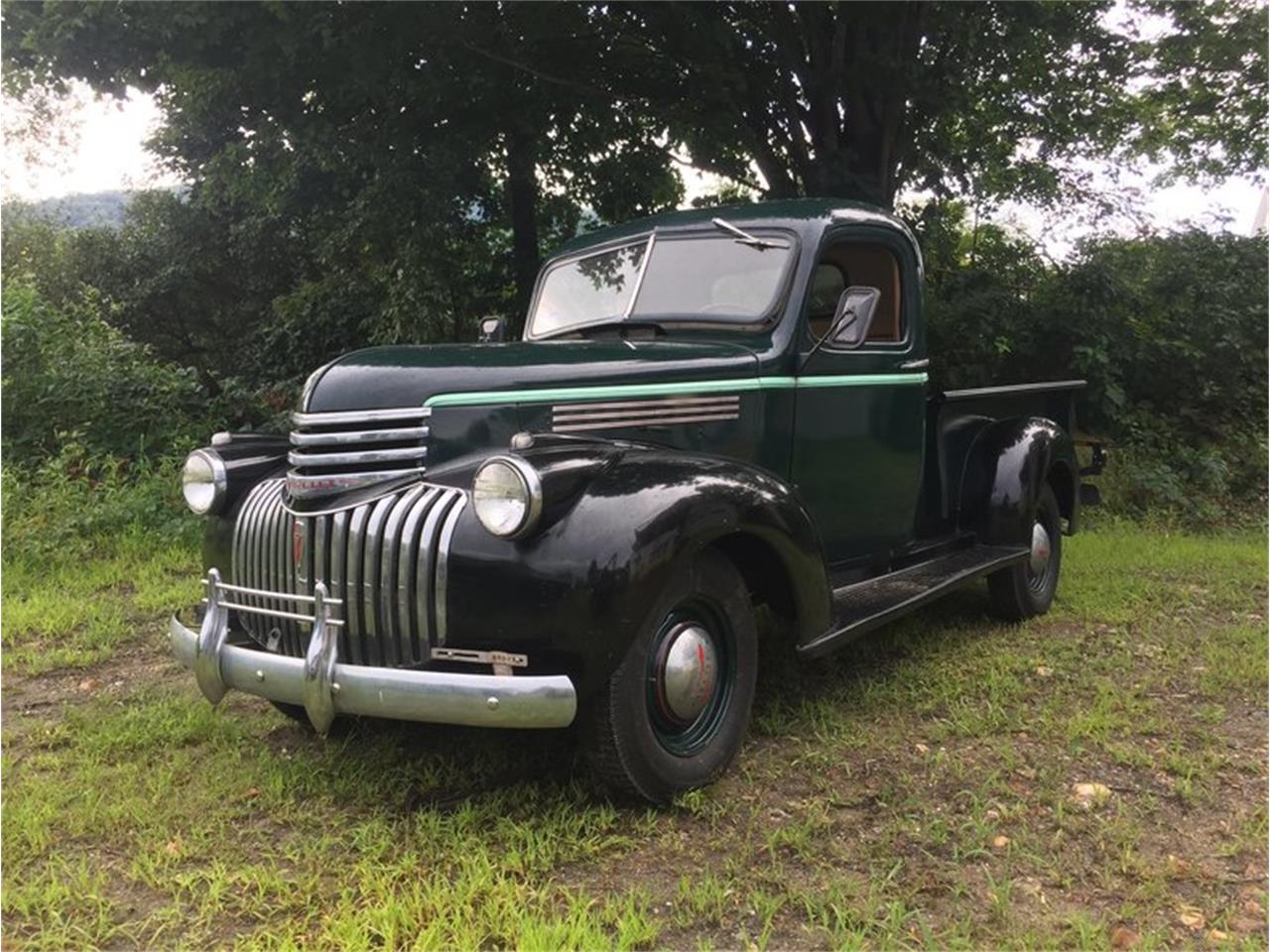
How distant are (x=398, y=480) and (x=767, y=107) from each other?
24.6 feet

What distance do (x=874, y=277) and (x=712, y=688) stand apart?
2266 mm

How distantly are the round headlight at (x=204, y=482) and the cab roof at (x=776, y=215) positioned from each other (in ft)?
6.60

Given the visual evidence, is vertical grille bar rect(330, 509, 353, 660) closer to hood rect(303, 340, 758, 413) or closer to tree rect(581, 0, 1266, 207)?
hood rect(303, 340, 758, 413)

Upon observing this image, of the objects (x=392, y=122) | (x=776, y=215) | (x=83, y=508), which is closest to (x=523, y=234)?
(x=392, y=122)

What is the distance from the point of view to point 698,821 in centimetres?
282

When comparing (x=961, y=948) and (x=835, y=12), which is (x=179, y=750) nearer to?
(x=961, y=948)

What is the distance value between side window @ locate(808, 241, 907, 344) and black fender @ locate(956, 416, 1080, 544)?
3.24ft

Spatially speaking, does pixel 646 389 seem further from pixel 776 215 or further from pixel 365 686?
pixel 365 686

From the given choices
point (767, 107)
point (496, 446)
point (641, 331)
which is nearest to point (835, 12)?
point (767, 107)

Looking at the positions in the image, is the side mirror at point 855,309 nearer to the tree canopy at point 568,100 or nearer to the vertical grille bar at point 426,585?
the vertical grille bar at point 426,585

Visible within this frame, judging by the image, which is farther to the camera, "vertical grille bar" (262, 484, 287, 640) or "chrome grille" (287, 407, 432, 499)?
"vertical grille bar" (262, 484, 287, 640)

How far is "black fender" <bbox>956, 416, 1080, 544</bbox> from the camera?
478 cm

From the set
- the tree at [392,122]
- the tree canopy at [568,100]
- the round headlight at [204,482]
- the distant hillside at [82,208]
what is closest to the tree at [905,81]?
the tree canopy at [568,100]

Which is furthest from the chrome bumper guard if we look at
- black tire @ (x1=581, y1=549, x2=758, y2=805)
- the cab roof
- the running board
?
the cab roof
